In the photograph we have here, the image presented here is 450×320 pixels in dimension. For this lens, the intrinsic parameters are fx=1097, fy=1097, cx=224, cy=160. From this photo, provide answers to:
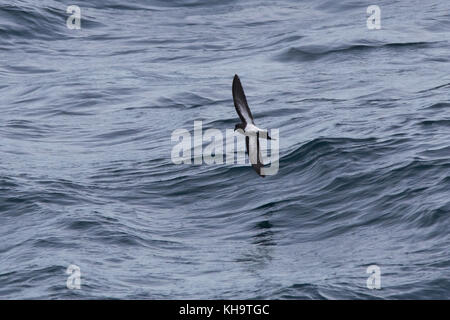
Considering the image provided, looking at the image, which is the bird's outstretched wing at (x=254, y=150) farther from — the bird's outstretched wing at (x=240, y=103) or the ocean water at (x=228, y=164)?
the ocean water at (x=228, y=164)

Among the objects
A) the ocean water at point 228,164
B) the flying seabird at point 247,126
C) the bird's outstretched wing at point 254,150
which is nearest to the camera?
the ocean water at point 228,164

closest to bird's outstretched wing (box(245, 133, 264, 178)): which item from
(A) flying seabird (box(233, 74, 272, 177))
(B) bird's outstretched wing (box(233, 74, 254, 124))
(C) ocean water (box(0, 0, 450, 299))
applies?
(A) flying seabird (box(233, 74, 272, 177))

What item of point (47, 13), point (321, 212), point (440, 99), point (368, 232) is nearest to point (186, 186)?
point (321, 212)

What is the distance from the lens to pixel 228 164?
62.4 feet

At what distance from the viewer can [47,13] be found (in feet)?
102

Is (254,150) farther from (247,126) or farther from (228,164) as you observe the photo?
(228,164)

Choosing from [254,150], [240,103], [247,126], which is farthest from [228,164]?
[247,126]

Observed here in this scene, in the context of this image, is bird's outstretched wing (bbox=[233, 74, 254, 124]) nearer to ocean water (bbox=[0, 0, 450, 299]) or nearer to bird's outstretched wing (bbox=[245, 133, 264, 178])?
bird's outstretched wing (bbox=[245, 133, 264, 178])

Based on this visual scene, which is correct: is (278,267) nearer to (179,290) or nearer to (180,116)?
(179,290)

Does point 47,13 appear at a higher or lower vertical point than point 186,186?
higher

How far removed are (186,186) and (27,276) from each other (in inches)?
173

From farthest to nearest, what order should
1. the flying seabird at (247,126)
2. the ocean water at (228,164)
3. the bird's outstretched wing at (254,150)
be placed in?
the bird's outstretched wing at (254,150)
the flying seabird at (247,126)
the ocean water at (228,164)

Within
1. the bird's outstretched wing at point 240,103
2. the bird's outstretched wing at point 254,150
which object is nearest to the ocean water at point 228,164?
the bird's outstretched wing at point 254,150

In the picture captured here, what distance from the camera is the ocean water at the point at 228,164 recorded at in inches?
559
